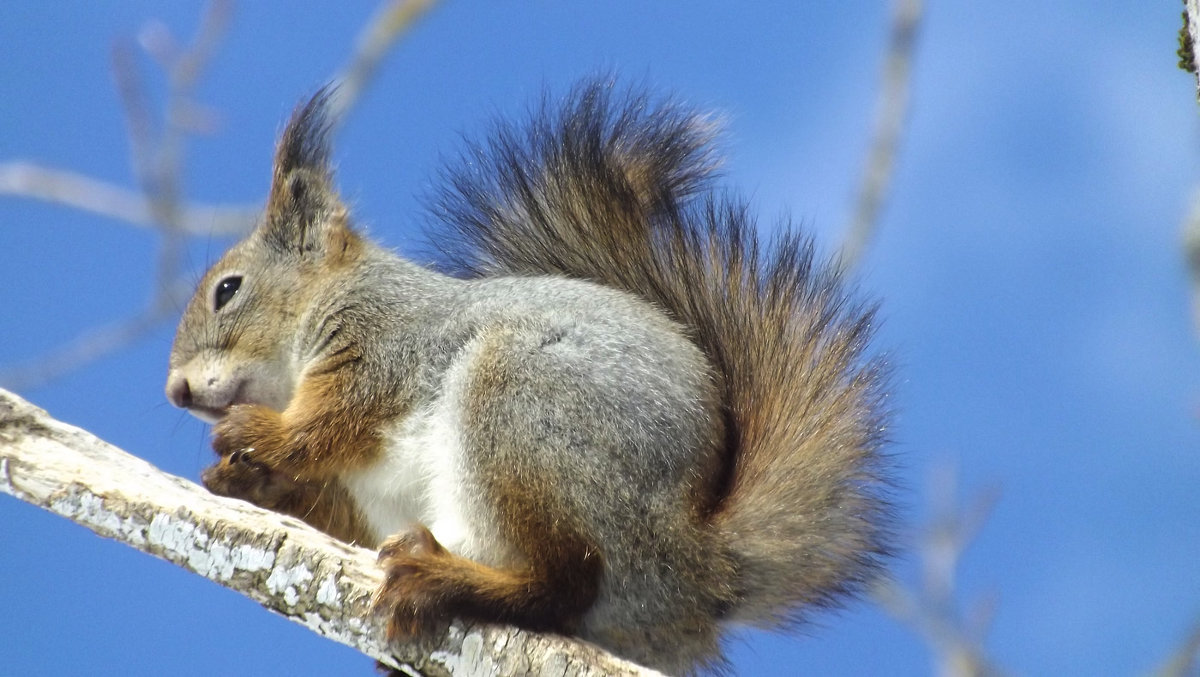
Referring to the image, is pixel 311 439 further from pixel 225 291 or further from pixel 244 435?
pixel 225 291

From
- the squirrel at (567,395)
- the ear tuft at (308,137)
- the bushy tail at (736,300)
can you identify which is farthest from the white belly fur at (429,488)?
the ear tuft at (308,137)

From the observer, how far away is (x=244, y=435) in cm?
285

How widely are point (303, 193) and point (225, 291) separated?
0.36m

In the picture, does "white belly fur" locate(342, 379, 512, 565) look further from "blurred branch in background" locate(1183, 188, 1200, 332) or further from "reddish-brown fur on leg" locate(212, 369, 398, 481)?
"blurred branch in background" locate(1183, 188, 1200, 332)

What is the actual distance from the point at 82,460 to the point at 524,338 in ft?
3.27

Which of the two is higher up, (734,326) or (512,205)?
(512,205)

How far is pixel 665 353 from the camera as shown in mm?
2725

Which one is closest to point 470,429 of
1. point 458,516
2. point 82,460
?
point 458,516

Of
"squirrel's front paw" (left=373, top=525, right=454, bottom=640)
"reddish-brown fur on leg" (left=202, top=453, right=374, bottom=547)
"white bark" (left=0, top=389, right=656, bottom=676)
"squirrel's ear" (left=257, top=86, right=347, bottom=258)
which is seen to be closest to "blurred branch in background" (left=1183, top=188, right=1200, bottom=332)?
"white bark" (left=0, top=389, right=656, bottom=676)

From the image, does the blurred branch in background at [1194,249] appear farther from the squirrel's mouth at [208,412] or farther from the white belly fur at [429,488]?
the squirrel's mouth at [208,412]

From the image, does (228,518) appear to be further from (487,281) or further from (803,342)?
(803,342)

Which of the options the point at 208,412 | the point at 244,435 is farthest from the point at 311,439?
the point at 208,412

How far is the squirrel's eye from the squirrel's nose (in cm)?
26

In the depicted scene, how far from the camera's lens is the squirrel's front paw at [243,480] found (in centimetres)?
283
